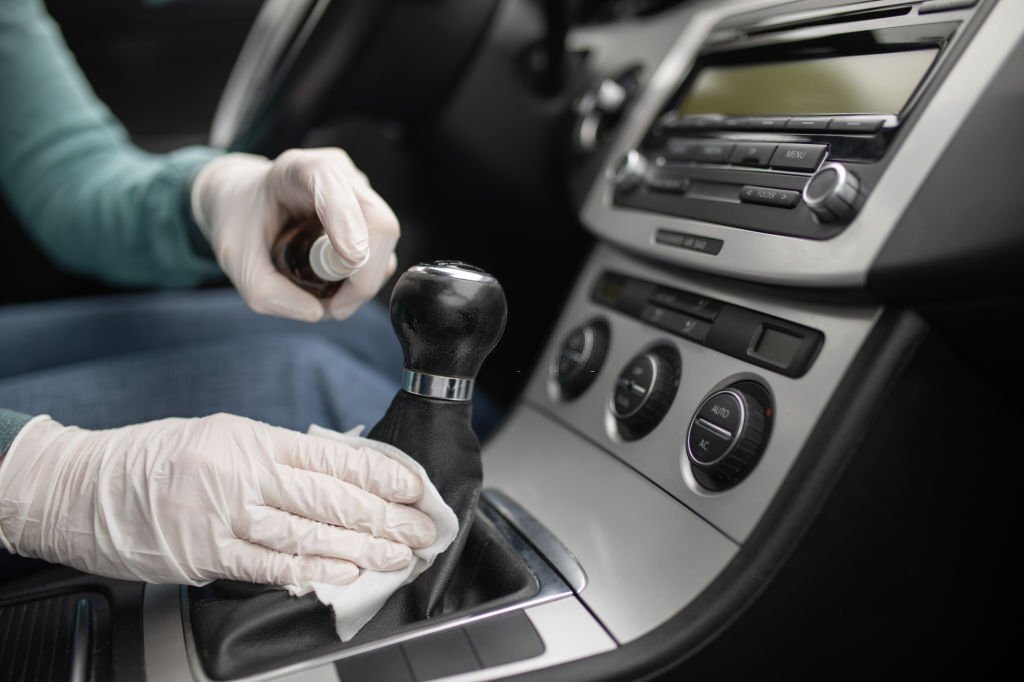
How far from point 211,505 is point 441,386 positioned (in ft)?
0.51

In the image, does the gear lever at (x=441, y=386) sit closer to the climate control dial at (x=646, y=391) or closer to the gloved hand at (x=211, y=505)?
the gloved hand at (x=211, y=505)

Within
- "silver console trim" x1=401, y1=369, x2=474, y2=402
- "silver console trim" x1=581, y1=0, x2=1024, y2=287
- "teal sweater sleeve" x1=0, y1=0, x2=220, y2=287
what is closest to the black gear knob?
"silver console trim" x1=401, y1=369, x2=474, y2=402

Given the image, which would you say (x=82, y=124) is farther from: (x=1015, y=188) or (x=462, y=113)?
(x=1015, y=188)

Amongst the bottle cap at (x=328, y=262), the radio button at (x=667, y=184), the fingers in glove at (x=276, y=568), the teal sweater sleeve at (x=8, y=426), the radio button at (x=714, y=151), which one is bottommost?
the teal sweater sleeve at (x=8, y=426)

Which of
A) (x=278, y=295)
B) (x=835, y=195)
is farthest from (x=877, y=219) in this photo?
(x=278, y=295)

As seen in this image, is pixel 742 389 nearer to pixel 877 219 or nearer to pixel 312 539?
pixel 877 219

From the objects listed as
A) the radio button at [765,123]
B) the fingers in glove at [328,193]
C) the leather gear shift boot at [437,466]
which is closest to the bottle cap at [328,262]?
the fingers in glove at [328,193]

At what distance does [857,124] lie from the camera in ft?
1.84

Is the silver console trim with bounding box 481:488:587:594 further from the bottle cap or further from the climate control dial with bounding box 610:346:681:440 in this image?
the bottle cap

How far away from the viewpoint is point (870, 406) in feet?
1.74

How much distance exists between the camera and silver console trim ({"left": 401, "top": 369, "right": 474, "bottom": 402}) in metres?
0.52

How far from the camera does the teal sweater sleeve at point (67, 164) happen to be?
0.97 meters

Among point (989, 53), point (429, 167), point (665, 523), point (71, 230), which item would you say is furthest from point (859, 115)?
point (71, 230)

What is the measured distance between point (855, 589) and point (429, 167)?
2.55ft
